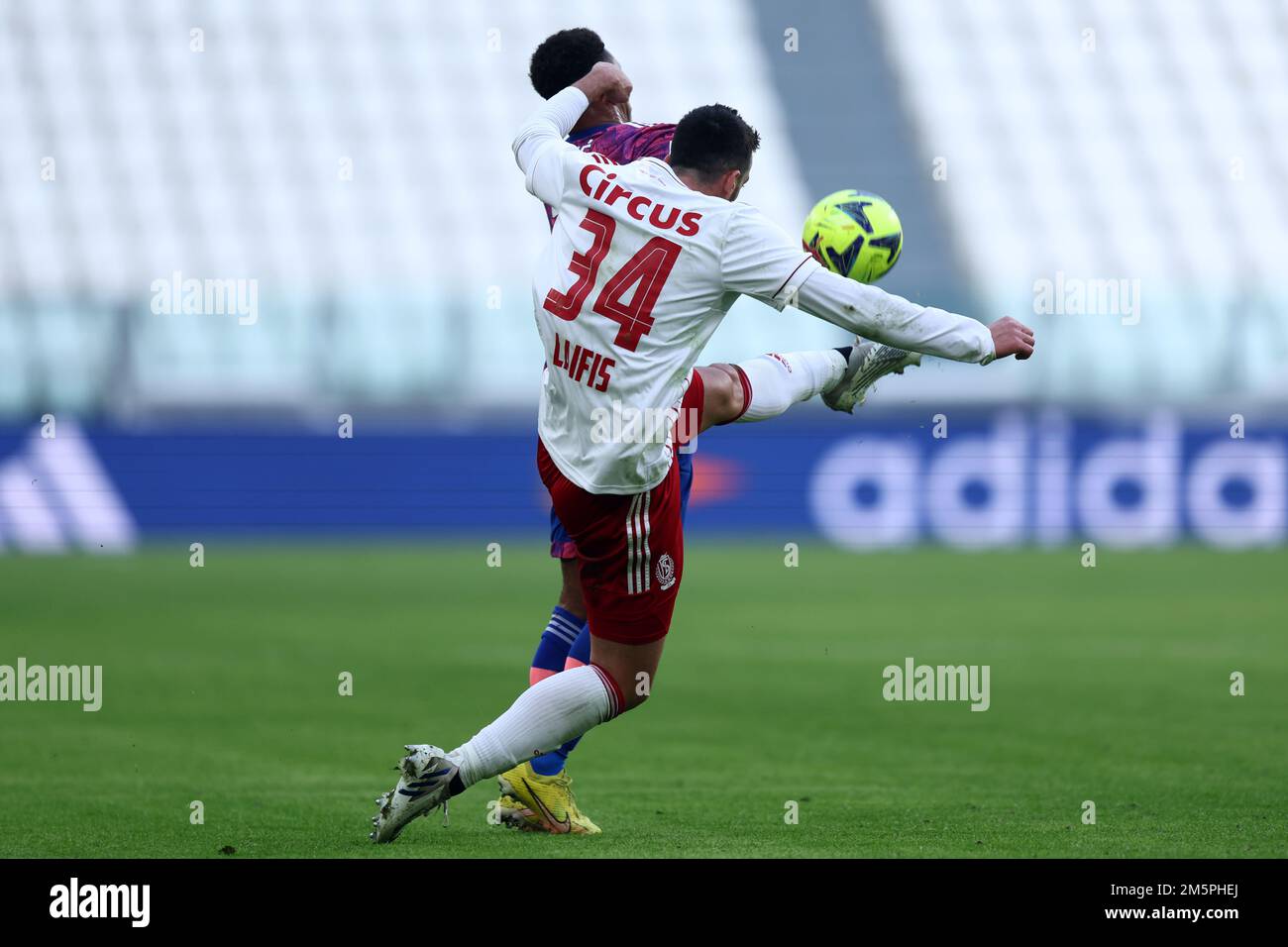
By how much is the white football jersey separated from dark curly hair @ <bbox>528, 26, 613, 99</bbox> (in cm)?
110

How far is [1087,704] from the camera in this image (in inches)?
374

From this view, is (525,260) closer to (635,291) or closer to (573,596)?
(573,596)

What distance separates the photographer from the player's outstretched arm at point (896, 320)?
522 centimetres

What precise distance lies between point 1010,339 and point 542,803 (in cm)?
225

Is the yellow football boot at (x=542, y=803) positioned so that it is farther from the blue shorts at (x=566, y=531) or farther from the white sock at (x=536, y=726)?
the blue shorts at (x=566, y=531)

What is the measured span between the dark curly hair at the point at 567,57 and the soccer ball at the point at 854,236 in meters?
1.02

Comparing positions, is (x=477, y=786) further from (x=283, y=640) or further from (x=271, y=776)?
(x=283, y=640)

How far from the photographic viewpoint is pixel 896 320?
5.23 metres

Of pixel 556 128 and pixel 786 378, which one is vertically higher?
pixel 556 128

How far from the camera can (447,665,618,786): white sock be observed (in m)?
5.51
